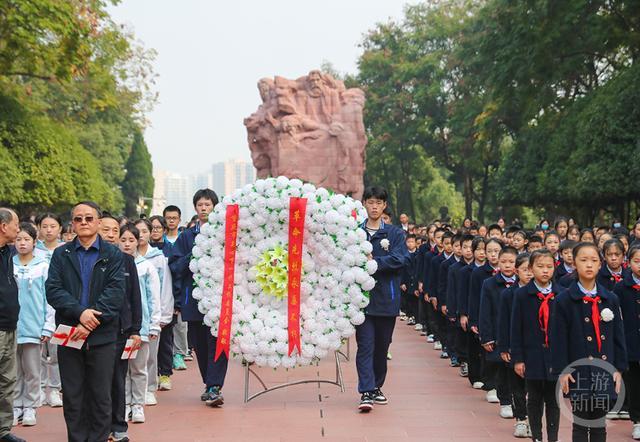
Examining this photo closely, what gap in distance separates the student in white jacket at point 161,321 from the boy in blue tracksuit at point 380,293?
1957mm

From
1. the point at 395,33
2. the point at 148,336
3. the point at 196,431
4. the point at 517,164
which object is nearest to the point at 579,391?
the point at 196,431

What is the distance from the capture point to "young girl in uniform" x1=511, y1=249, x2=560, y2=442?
6309mm

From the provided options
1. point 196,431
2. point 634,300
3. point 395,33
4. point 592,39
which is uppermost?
point 395,33

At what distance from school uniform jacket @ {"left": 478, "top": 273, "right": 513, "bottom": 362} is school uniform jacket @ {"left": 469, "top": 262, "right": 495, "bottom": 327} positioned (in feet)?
3.16

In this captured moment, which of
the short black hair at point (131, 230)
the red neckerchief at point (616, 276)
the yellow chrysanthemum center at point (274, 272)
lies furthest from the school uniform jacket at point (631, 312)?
the short black hair at point (131, 230)

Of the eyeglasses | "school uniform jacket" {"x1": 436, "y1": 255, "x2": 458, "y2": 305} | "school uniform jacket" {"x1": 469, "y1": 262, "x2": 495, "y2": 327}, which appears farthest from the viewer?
"school uniform jacket" {"x1": 436, "y1": 255, "x2": 458, "y2": 305}

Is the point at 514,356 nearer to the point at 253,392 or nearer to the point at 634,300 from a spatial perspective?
the point at 634,300

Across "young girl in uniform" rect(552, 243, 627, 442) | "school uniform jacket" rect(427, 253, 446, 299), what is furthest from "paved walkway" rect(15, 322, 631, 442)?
"school uniform jacket" rect(427, 253, 446, 299)

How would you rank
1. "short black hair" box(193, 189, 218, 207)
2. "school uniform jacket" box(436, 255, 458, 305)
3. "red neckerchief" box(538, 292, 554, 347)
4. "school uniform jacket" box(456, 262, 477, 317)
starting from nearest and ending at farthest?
"red neckerchief" box(538, 292, 554, 347), "short black hair" box(193, 189, 218, 207), "school uniform jacket" box(456, 262, 477, 317), "school uniform jacket" box(436, 255, 458, 305)

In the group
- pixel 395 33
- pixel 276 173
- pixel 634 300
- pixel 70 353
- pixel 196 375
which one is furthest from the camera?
pixel 395 33

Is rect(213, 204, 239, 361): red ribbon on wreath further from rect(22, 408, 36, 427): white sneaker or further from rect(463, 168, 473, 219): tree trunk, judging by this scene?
rect(463, 168, 473, 219): tree trunk

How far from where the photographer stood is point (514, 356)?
21.3 feet

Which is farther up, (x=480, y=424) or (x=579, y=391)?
(x=579, y=391)

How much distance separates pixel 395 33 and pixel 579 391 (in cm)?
3844
